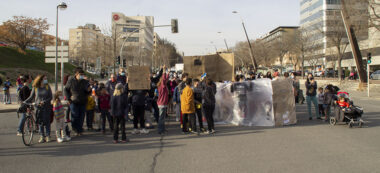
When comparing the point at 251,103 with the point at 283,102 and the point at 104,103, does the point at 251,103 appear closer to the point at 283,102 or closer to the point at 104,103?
the point at 283,102

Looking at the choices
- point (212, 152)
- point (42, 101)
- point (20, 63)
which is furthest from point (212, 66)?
point (20, 63)

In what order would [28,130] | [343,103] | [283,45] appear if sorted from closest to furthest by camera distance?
[28,130] < [343,103] < [283,45]

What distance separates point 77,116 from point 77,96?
592 mm

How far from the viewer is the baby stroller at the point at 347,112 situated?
355 inches

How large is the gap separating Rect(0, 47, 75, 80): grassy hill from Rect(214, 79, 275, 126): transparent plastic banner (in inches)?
1205

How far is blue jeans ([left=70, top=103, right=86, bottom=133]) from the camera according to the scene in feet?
26.5

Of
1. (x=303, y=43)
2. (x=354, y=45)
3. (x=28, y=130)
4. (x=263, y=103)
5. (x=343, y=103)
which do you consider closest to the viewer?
(x=28, y=130)

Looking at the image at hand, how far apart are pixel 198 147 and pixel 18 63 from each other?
137ft

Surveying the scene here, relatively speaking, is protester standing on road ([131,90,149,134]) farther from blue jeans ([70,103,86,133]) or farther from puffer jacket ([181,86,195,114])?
blue jeans ([70,103,86,133])

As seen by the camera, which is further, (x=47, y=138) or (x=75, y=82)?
(x=75, y=82)

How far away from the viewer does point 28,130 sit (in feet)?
23.7

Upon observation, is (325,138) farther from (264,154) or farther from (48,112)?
(48,112)

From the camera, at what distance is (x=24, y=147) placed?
6930mm

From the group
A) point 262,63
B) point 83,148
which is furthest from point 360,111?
point 262,63
